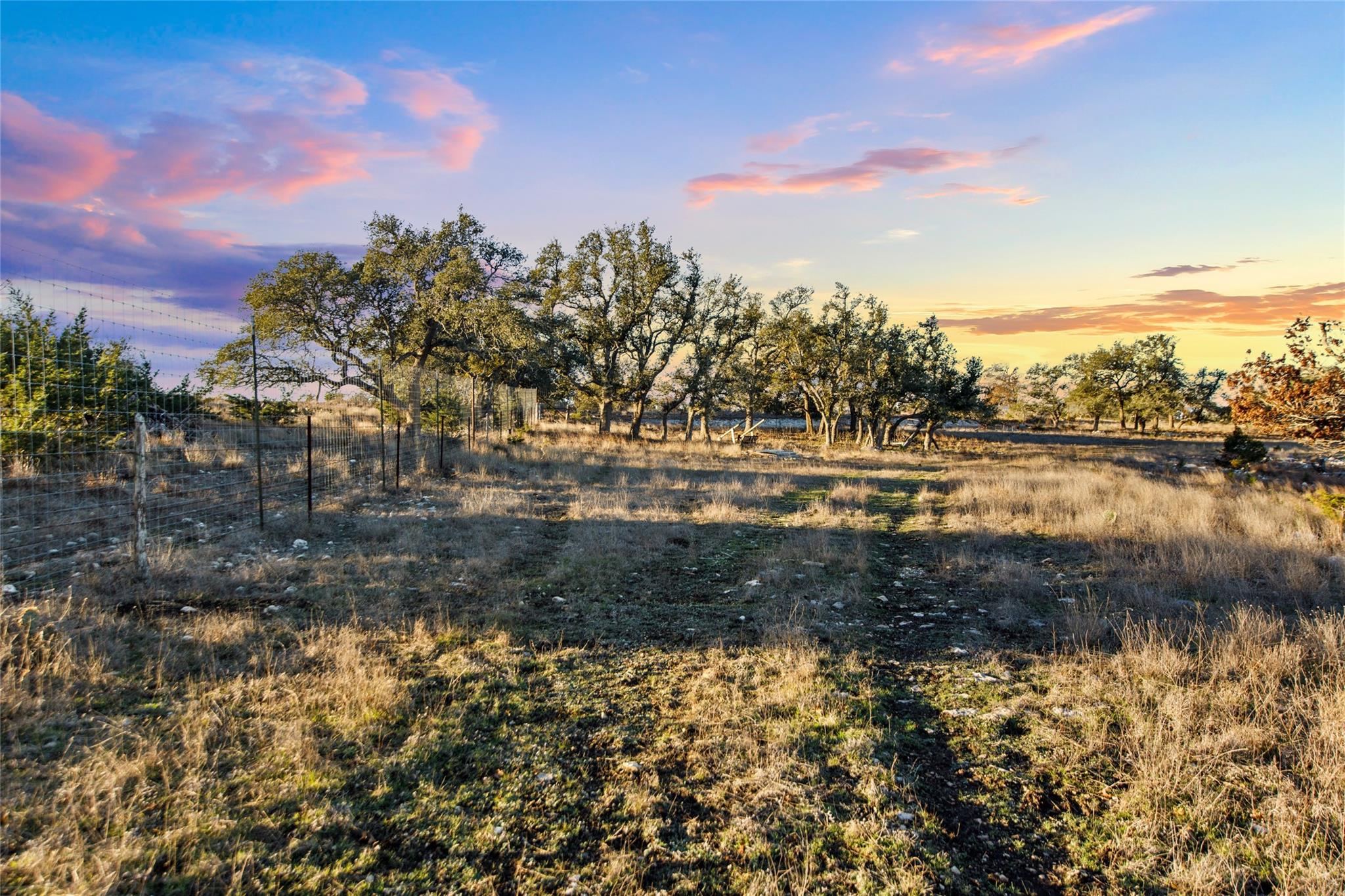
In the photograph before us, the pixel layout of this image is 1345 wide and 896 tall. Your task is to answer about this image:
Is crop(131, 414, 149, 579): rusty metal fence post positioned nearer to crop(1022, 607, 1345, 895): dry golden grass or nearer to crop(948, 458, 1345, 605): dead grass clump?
crop(1022, 607, 1345, 895): dry golden grass

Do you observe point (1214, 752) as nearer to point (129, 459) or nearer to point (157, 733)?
point (157, 733)

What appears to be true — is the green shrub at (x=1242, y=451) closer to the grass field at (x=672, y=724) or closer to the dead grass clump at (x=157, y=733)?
the grass field at (x=672, y=724)

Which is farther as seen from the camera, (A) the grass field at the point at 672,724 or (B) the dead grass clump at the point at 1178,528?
(B) the dead grass clump at the point at 1178,528

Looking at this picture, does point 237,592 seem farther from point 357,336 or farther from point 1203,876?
point 357,336

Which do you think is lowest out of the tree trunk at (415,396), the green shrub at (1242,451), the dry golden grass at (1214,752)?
the dry golden grass at (1214,752)

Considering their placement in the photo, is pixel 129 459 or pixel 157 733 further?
pixel 129 459

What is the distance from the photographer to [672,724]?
4527 mm

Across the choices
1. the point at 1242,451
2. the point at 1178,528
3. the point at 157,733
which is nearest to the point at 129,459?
the point at 157,733

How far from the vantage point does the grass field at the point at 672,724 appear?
314cm

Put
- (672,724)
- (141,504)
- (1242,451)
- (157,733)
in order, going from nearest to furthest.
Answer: (157,733) < (672,724) < (141,504) < (1242,451)

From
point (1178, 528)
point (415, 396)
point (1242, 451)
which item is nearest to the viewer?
point (1178, 528)

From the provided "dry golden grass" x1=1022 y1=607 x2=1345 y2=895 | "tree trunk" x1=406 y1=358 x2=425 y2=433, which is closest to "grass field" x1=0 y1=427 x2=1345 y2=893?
"dry golden grass" x1=1022 y1=607 x2=1345 y2=895

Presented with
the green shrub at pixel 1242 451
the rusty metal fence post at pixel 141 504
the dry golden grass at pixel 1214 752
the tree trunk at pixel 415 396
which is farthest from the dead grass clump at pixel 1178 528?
the tree trunk at pixel 415 396

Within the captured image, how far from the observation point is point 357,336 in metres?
27.1
